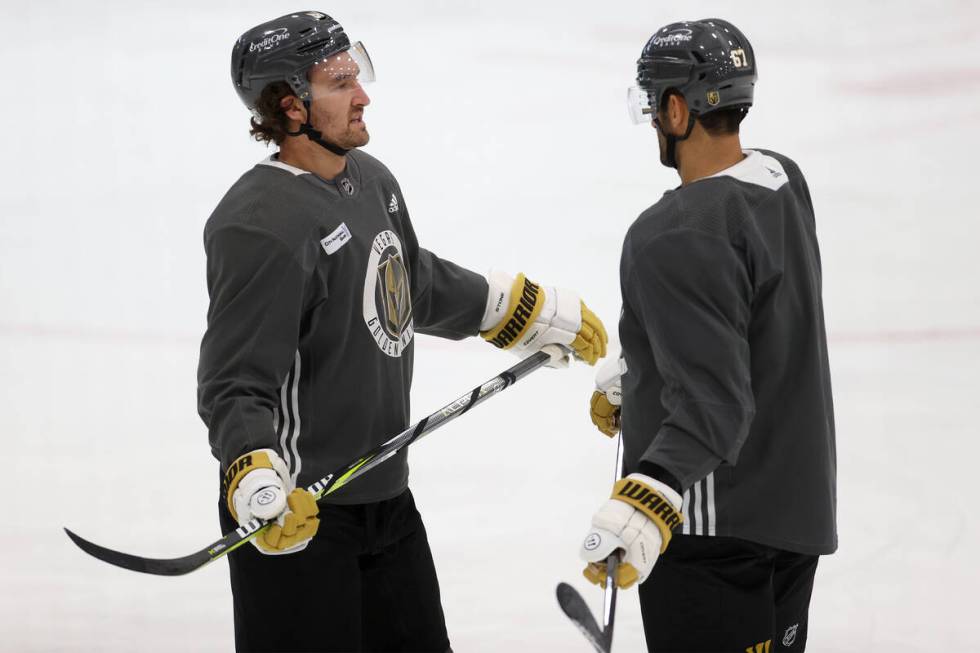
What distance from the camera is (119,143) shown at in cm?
496

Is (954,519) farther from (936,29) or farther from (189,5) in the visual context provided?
(189,5)

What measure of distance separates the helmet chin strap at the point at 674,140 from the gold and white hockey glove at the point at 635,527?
0.50 m

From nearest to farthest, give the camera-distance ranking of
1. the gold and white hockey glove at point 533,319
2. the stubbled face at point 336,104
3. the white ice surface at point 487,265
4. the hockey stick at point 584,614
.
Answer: the hockey stick at point 584,614 < the stubbled face at point 336,104 < the gold and white hockey glove at point 533,319 < the white ice surface at point 487,265

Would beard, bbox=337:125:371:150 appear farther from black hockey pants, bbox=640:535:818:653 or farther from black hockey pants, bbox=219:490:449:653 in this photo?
black hockey pants, bbox=640:535:818:653

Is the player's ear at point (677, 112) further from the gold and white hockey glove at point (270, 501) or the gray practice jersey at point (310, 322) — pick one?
the gold and white hockey glove at point (270, 501)

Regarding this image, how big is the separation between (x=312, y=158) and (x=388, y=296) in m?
0.27

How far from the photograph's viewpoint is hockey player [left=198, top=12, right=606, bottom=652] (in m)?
2.14

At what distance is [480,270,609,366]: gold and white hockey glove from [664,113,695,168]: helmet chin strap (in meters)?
0.71

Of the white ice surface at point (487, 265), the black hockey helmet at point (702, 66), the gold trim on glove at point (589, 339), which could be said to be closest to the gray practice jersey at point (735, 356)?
the black hockey helmet at point (702, 66)

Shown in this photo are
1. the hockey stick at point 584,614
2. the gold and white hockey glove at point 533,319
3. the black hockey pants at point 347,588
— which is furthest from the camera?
the gold and white hockey glove at point 533,319

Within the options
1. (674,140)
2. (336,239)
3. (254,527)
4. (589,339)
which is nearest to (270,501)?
(254,527)

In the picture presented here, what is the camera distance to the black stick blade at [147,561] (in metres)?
2.09

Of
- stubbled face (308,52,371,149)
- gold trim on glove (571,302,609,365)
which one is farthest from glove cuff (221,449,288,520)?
gold trim on glove (571,302,609,365)

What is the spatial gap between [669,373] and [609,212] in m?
2.67
